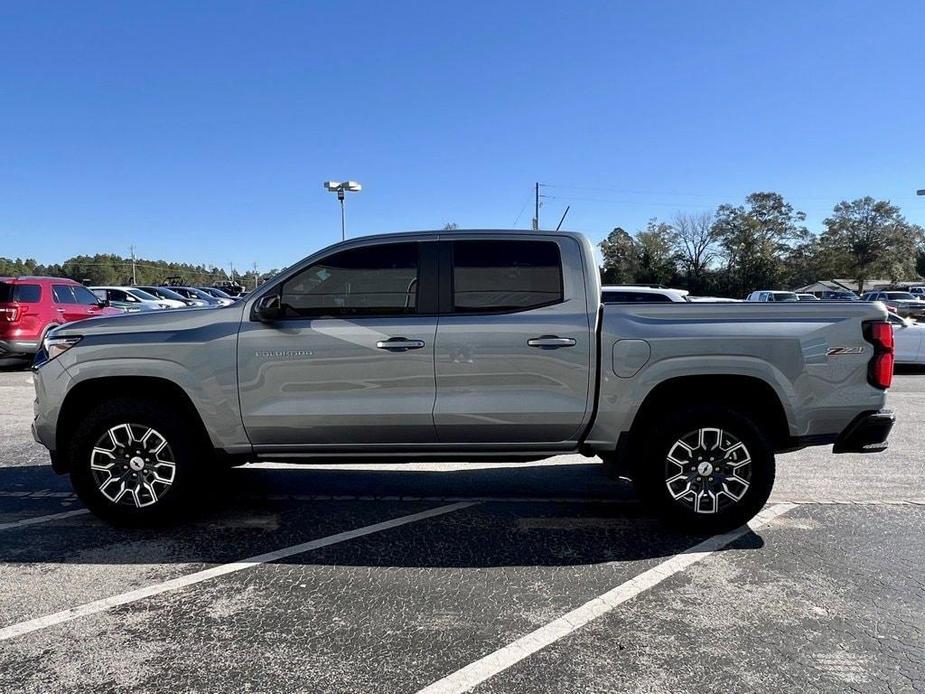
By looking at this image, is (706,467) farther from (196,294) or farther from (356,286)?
(196,294)

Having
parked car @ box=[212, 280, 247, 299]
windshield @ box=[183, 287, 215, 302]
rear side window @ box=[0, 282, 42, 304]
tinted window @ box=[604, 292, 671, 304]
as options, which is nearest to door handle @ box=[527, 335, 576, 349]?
tinted window @ box=[604, 292, 671, 304]

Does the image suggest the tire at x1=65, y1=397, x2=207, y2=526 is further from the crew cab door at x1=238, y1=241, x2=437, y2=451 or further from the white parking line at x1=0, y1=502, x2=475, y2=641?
the white parking line at x1=0, y1=502, x2=475, y2=641

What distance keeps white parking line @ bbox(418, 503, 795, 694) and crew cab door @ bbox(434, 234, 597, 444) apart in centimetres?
102

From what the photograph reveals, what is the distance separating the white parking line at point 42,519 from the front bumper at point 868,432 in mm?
5330

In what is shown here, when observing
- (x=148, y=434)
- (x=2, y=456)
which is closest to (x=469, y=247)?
(x=148, y=434)

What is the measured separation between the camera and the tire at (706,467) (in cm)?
397

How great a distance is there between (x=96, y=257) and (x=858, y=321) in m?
125

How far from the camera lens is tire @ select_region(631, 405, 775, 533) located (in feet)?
13.0

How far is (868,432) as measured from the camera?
398cm

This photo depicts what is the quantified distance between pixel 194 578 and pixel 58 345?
192 cm

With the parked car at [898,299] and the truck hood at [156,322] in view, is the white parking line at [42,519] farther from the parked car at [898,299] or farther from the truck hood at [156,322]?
the parked car at [898,299]

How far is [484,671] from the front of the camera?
2602mm

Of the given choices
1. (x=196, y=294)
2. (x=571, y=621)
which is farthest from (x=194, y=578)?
(x=196, y=294)

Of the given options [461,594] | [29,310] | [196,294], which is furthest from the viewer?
[196,294]
